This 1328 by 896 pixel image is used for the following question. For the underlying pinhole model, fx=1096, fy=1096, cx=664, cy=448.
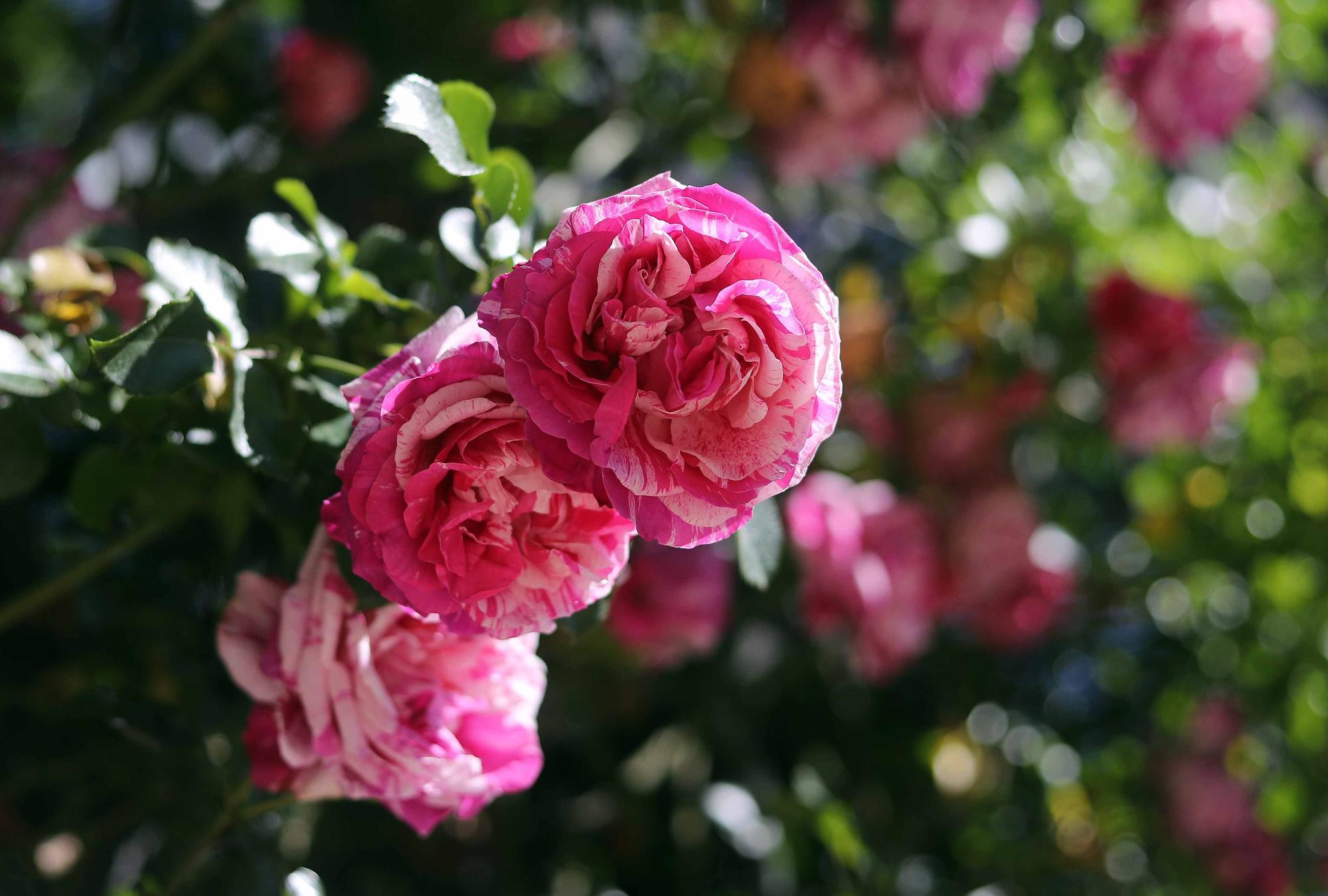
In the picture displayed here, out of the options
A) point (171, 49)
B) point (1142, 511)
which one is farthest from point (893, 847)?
point (171, 49)

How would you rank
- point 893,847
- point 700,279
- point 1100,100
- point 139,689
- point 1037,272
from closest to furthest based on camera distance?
point 700,279
point 139,689
point 893,847
point 1037,272
point 1100,100

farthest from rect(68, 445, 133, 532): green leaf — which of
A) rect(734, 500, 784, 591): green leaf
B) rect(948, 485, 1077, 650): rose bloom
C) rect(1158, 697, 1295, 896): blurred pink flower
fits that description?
rect(1158, 697, 1295, 896): blurred pink flower

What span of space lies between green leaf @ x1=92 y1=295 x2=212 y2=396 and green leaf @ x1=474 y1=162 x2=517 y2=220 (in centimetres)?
10

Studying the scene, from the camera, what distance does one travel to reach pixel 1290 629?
44.7 inches

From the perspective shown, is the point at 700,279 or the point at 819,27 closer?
the point at 700,279

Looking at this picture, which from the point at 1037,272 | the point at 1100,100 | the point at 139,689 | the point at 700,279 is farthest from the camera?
the point at 1100,100

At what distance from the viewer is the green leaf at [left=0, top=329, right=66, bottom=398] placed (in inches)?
14.9

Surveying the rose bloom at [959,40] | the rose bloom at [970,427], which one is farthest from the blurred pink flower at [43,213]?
the rose bloom at [970,427]

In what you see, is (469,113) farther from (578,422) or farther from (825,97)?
(825,97)

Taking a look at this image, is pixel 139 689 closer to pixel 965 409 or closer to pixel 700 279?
pixel 700 279

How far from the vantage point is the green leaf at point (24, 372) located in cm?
38

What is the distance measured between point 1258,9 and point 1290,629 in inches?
24.1

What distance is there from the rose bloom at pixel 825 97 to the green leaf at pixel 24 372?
0.62m

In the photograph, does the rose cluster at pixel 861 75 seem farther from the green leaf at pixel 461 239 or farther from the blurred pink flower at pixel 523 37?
the green leaf at pixel 461 239
